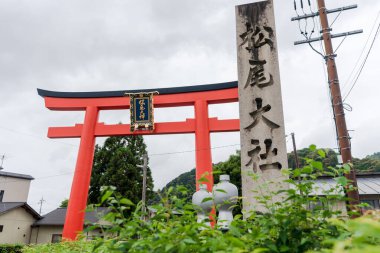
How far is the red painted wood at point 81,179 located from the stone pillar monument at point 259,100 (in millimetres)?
7210

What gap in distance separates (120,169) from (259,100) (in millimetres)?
20591

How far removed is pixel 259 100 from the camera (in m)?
4.80

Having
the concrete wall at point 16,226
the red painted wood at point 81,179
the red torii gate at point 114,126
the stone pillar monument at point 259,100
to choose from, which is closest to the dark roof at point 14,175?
the concrete wall at point 16,226

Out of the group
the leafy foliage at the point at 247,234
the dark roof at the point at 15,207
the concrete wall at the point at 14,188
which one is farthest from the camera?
the concrete wall at the point at 14,188

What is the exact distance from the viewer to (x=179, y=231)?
1.29 metres

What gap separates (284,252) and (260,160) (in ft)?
10.6

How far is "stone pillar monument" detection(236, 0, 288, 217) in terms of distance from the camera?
4.34 metres

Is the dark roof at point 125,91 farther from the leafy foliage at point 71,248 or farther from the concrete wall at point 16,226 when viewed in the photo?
the concrete wall at point 16,226

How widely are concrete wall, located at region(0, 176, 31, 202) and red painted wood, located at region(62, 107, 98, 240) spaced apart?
70.8 feet

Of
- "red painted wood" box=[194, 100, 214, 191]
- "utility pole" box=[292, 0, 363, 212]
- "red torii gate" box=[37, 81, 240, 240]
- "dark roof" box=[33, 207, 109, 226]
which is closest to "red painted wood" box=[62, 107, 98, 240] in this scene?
"red torii gate" box=[37, 81, 240, 240]

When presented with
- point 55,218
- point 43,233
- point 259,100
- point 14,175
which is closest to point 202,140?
point 259,100

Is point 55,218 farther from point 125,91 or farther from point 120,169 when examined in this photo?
point 125,91

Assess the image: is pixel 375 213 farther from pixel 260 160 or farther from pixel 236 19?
pixel 236 19

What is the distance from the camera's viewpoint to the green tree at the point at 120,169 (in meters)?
23.2
